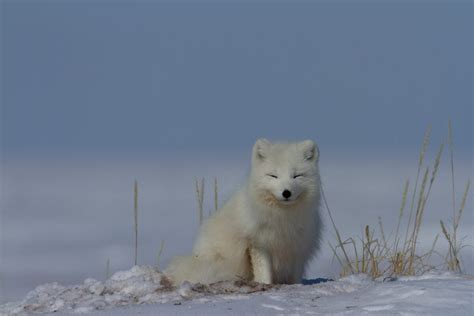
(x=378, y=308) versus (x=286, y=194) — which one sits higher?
(x=286, y=194)

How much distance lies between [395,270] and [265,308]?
2045mm

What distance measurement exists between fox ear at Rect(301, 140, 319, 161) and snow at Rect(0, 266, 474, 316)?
0.99m

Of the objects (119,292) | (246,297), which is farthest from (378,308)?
(119,292)

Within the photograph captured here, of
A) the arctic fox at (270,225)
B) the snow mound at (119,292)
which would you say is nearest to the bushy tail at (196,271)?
the arctic fox at (270,225)

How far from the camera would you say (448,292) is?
383 centimetres

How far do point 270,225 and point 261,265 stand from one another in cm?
27

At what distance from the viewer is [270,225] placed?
5.23m

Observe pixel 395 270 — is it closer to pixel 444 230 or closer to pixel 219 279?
pixel 444 230

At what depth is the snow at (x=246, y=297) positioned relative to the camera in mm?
3707

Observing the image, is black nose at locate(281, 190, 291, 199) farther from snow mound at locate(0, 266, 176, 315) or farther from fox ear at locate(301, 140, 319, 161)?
snow mound at locate(0, 266, 176, 315)

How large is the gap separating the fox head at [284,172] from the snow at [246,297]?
71 centimetres

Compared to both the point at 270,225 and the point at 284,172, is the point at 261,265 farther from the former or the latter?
the point at 284,172

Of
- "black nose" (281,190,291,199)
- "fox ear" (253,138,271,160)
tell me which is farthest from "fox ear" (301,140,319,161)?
"black nose" (281,190,291,199)

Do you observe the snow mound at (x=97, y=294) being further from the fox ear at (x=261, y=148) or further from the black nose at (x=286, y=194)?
the fox ear at (x=261, y=148)
